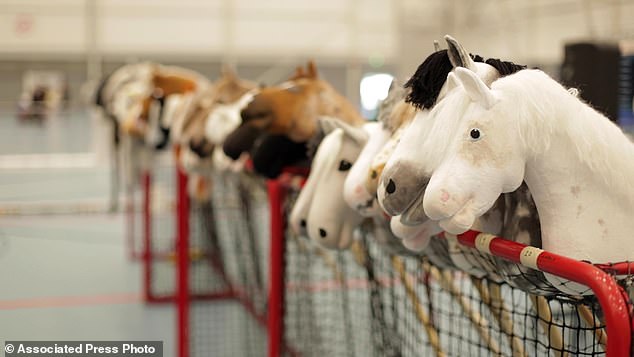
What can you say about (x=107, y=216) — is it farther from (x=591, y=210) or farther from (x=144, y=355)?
(x=591, y=210)

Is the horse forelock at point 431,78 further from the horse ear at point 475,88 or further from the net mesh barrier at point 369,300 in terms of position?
the net mesh barrier at point 369,300

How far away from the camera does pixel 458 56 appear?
40.5 inches

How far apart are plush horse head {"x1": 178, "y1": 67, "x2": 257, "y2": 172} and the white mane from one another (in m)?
1.39

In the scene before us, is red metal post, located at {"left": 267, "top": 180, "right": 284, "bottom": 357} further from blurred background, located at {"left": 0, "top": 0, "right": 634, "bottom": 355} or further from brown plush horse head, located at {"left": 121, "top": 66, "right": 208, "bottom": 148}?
blurred background, located at {"left": 0, "top": 0, "right": 634, "bottom": 355}

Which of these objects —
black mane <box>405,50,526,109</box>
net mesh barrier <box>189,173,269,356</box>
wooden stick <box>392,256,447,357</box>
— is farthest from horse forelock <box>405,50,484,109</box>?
net mesh barrier <box>189,173,269,356</box>

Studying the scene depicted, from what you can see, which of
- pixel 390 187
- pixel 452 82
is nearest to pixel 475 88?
pixel 452 82

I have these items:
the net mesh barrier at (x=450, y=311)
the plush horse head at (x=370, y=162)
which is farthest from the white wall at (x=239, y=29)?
the plush horse head at (x=370, y=162)

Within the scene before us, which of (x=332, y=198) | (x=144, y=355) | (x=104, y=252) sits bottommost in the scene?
(x=144, y=355)

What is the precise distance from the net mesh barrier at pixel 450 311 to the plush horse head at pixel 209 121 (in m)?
0.38

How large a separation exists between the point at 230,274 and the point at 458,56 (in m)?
3.60

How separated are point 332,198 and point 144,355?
487mm

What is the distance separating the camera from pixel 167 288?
14.8 ft

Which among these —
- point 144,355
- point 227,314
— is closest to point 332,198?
point 144,355

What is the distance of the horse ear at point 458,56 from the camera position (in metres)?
1.01
